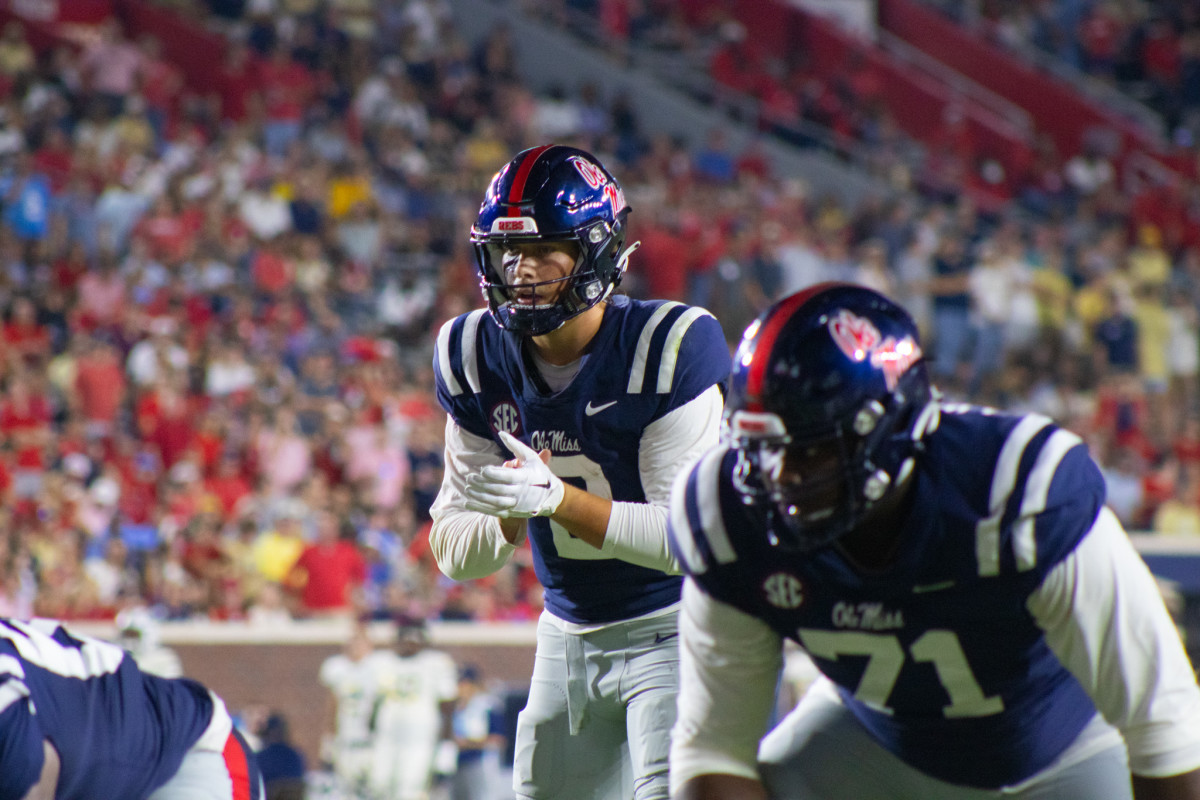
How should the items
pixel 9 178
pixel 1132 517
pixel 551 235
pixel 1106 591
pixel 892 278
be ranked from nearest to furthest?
pixel 1106 591 < pixel 551 235 < pixel 1132 517 < pixel 9 178 < pixel 892 278

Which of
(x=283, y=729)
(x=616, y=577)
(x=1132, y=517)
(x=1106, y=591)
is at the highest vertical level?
(x=1106, y=591)

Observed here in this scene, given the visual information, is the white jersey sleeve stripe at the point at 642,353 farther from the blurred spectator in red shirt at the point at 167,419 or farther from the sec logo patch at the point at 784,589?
the blurred spectator in red shirt at the point at 167,419

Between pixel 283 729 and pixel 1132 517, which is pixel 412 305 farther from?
pixel 1132 517

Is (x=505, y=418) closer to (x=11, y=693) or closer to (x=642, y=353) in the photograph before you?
(x=642, y=353)

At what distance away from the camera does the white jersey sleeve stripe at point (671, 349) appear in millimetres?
3215

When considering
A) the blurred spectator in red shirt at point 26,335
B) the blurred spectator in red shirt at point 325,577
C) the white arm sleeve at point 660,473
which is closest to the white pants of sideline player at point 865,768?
the white arm sleeve at point 660,473

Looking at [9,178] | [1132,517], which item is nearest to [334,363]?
[9,178]

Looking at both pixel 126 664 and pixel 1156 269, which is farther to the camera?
pixel 1156 269

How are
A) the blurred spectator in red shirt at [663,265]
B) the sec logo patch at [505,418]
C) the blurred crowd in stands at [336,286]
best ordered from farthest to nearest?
the blurred spectator in red shirt at [663,265] < the blurred crowd in stands at [336,286] < the sec logo patch at [505,418]

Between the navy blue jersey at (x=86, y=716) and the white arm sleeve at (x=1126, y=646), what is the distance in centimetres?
169

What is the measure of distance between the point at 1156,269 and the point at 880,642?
12272 mm

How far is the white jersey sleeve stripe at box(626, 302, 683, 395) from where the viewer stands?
10.6 ft

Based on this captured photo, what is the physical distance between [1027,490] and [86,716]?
5.69 feet

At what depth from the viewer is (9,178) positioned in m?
11.4
